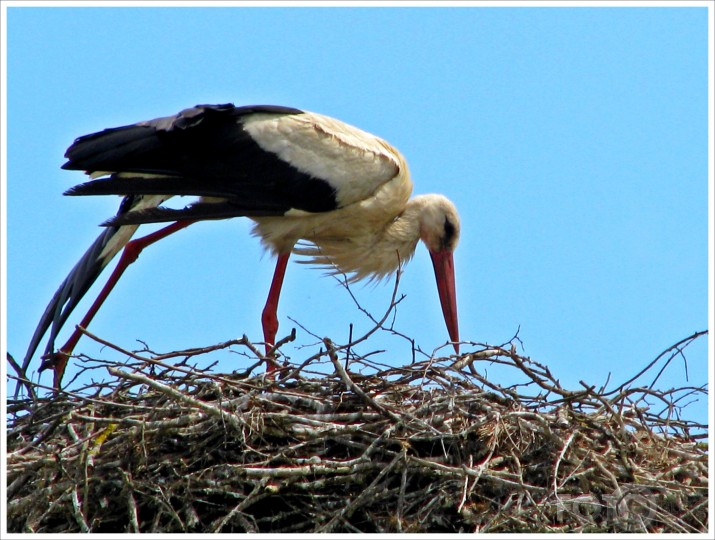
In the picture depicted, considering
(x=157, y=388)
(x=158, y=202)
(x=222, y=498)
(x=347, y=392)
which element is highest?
(x=158, y=202)

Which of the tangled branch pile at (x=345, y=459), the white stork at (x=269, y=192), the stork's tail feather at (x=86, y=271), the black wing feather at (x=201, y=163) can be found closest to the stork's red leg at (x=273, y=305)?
the white stork at (x=269, y=192)

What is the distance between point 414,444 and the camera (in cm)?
434

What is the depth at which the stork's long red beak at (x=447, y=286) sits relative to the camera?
6.33m

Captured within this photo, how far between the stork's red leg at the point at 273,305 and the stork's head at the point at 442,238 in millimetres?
813

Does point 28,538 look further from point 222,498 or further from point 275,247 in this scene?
point 275,247

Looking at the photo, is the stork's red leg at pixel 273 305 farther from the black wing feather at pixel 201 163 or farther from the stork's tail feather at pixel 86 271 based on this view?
the stork's tail feather at pixel 86 271

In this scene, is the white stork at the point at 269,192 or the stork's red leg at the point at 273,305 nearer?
the white stork at the point at 269,192

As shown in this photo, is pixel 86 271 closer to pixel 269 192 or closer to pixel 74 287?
pixel 74 287

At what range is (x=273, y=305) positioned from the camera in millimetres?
6223

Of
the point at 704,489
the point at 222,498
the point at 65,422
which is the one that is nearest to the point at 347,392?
the point at 222,498

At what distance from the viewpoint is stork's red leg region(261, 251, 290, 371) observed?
6.15 m

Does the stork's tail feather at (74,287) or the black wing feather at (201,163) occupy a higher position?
the black wing feather at (201,163)

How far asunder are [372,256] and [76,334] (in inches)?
66.4

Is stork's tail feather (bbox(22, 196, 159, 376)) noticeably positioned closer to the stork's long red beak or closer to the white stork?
the white stork
